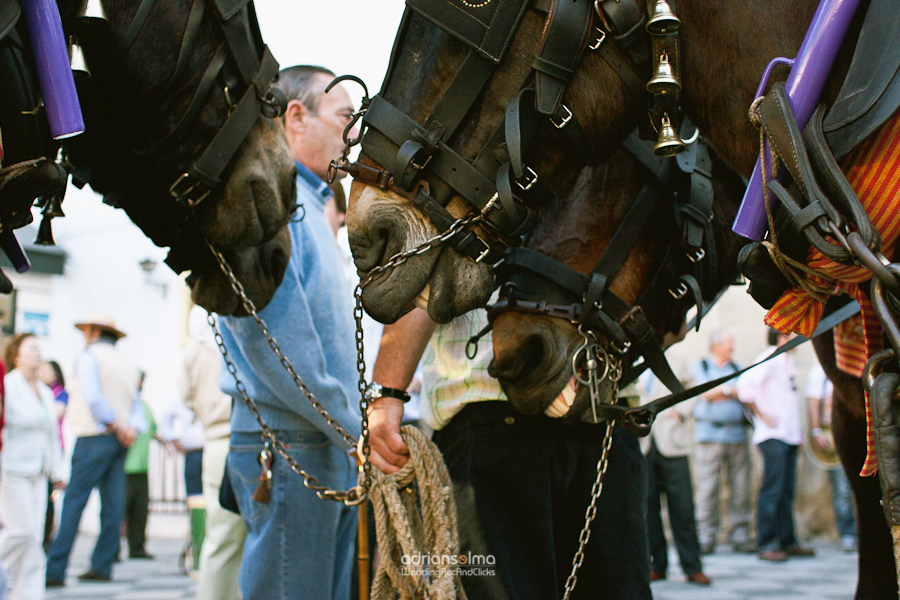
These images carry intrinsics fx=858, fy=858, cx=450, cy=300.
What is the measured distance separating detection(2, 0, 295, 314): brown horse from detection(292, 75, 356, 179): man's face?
826mm

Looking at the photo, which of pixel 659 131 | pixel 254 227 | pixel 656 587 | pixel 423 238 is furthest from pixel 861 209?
pixel 656 587

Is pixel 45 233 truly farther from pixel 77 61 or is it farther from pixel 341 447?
pixel 341 447

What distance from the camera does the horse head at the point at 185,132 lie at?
88.6 inches

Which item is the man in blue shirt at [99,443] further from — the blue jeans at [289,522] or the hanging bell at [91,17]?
the hanging bell at [91,17]

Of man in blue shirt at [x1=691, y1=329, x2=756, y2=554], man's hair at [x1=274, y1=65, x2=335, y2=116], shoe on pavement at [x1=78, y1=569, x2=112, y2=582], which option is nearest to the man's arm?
man's hair at [x1=274, y1=65, x2=335, y2=116]

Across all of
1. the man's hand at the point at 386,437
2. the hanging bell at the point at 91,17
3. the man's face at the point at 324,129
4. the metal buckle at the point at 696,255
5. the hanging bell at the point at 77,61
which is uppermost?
the man's face at the point at 324,129

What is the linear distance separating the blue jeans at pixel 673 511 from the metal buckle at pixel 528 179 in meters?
5.14

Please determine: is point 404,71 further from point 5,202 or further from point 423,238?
point 5,202

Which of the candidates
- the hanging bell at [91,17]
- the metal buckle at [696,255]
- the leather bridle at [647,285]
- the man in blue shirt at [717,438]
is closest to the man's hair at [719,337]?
the man in blue shirt at [717,438]

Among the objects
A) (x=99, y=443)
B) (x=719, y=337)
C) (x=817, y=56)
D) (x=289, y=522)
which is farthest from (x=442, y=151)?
(x=719, y=337)

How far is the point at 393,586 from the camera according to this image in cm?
213

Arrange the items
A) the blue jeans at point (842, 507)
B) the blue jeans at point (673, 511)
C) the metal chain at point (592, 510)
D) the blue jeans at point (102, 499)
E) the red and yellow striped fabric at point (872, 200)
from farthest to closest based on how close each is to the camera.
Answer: the blue jeans at point (842, 507) < the blue jeans at point (102, 499) < the blue jeans at point (673, 511) < the metal chain at point (592, 510) < the red and yellow striped fabric at point (872, 200)

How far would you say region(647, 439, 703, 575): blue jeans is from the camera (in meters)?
6.87

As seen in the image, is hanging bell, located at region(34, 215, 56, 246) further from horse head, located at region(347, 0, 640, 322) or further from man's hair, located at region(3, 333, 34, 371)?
man's hair, located at region(3, 333, 34, 371)
